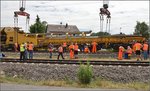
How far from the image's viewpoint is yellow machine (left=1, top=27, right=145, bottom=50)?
4434 centimetres

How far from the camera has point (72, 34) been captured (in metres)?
47.5

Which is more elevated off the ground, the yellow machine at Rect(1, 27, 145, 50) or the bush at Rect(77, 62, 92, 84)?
the yellow machine at Rect(1, 27, 145, 50)

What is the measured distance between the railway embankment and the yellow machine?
79.7 feet

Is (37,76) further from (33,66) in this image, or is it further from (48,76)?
(33,66)

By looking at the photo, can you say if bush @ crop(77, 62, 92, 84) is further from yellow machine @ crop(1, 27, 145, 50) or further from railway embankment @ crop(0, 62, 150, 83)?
yellow machine @ crop(1, 27, 145, 50)

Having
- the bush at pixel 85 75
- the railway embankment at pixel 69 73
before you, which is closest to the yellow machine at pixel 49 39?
the railway embankment at pixel 69 73

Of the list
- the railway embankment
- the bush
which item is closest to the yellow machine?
the railway embankment

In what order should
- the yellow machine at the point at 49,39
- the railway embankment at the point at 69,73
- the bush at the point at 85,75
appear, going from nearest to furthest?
the bush at the point at 85,75
the railway embankment at the point at 69,73
the yellow machine at the point at 49,39

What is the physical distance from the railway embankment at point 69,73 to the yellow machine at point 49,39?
24296 millimetres

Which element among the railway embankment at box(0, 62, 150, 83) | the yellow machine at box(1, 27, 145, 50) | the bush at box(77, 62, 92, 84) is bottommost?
the railway embankment at box(0, 62, 150, 83)

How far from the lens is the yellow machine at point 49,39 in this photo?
145ft

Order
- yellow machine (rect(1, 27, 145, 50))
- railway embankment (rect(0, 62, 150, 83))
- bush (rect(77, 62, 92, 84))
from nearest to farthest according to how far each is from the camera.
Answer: bush (rect(77, 62, 92, 84)) < railway embankment (rect(0, 62, 150, 83)) < yellow machine (rect(1, 27, 145, 50))

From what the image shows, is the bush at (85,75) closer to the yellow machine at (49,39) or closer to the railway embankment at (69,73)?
the railway embankment at (69,73)

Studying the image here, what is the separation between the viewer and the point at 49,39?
46.3m
